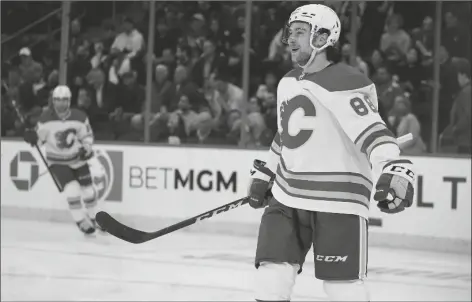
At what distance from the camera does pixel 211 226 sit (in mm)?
8617

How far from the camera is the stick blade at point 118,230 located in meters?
3.60

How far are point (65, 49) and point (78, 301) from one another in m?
4.78

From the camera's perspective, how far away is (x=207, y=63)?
29.2 feet

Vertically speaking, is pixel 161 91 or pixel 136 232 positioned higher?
pixel 136 232

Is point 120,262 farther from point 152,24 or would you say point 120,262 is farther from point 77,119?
point 152,24

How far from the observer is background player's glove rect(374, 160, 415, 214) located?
284cm

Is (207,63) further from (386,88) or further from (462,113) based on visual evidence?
(462,113)

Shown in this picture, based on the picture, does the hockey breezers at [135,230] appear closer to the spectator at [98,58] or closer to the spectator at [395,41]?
Answer: the spectator at [395,41]

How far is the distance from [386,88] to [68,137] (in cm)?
267

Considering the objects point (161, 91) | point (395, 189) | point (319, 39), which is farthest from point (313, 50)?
point (161, 91)

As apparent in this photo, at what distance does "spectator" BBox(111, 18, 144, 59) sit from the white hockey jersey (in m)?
6.05

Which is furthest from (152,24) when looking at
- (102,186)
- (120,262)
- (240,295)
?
(240,295)

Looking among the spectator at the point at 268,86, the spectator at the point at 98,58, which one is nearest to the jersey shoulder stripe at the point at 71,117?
the spectator at the point at 98,58

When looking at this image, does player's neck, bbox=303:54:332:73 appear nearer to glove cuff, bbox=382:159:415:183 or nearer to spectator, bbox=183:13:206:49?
glove cuff, bbox=382:159:415:183
